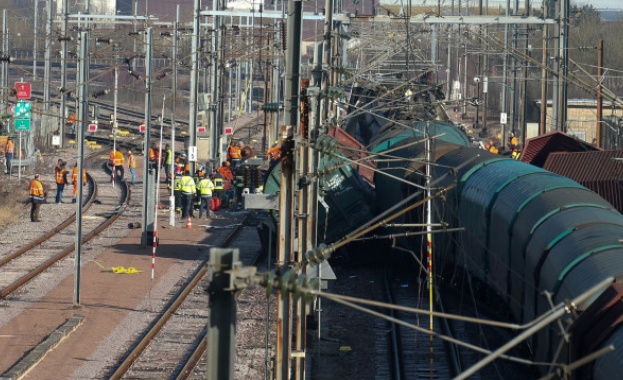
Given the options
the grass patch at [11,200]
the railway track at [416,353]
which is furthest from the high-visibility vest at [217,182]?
the railway track at [416,353]

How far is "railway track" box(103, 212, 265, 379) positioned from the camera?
52.1 feet

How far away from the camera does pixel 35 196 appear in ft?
102

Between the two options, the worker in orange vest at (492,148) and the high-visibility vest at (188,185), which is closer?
the high-visibility vest at (188,185)

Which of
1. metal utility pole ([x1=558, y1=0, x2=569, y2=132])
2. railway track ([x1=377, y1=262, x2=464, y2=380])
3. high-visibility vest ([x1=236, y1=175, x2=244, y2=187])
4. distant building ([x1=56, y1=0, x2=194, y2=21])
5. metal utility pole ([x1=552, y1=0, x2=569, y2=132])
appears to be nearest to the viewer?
railway track ([x1=377, y1=262, x2=464, y2=380])

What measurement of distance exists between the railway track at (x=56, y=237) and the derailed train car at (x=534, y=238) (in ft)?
29.1

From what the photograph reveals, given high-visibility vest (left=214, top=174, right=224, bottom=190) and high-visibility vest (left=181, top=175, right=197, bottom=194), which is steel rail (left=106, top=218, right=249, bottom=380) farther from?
high-visibility vest (left=214, top=174, right=224, bottom=190)

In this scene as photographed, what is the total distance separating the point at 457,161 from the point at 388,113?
49.0 ft

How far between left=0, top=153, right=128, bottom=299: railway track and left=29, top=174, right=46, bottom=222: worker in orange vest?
0.39 m

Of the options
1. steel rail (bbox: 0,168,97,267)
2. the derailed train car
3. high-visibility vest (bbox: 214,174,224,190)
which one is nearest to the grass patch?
steel rail (bbox: 0,168,97,267)

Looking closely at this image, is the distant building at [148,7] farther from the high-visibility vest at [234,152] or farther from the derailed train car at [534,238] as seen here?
the derailed train car at [534,238]

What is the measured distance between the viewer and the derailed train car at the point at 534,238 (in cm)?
1199

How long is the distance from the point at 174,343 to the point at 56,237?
495 inches

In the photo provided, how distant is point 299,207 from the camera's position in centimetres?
1464

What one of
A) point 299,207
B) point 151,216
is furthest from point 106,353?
point 151,216
